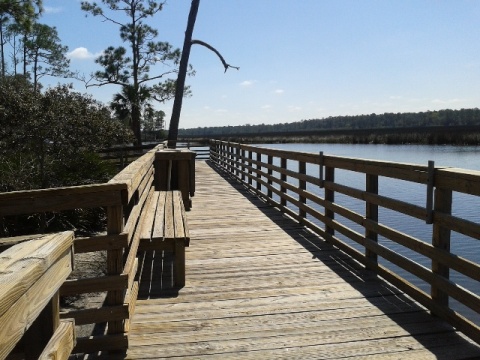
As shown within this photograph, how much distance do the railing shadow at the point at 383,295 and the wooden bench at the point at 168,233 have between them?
1447 millimetres

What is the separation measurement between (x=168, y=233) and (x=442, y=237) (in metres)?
2.20

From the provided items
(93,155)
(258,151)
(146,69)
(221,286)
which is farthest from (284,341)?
(146,69)

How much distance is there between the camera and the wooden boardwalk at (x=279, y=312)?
3055 mm

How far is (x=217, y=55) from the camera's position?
21047 millimetres

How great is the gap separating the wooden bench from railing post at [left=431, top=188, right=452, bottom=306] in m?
1.96

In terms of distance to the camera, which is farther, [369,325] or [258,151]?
[258,151]

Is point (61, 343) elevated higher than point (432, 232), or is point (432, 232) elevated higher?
point (61, 343)

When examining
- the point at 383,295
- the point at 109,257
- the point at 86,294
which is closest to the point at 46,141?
the point at 86,294

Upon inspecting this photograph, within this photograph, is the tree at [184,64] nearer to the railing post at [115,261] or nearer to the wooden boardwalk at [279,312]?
the wooden boardwalk at [279,312]

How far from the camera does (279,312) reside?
3.68m

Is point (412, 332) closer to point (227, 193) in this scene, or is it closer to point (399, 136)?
point (227, 193)

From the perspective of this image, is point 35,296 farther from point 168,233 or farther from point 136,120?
point 136,120

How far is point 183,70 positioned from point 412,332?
1935 cm

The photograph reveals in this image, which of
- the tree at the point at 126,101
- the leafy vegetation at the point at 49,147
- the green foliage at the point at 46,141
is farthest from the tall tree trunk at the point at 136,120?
the green foliage at the point at 46,141
